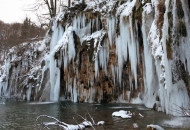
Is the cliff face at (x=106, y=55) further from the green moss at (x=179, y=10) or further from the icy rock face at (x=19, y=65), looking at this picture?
the icy rock face at (x=19, y=65)

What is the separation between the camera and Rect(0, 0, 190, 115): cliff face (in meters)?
12.9

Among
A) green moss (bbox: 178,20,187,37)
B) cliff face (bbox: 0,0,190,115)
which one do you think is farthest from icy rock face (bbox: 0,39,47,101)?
green moss (bbox: 178,20,187,37)

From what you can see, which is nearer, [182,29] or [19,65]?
[182,29]

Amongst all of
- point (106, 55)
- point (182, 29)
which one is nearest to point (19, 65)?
point (106, 55)

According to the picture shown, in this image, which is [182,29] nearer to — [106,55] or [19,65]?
[106,55]

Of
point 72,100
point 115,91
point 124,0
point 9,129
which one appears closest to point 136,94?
point 115,91

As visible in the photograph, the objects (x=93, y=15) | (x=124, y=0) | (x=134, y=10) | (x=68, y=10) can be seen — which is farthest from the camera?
(x=68, y=10)

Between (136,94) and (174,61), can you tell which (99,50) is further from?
(174,61)

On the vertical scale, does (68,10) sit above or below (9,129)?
above

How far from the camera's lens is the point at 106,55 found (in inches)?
715

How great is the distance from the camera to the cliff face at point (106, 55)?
12.9 metres

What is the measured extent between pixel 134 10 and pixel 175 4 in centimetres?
625

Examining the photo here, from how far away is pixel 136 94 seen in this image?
17.3m

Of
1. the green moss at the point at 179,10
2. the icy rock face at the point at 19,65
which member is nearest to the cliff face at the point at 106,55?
the green moss at the point at 179,10
